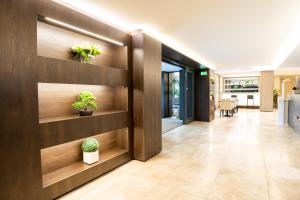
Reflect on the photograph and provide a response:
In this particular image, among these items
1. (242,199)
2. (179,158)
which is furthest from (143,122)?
(242,199)

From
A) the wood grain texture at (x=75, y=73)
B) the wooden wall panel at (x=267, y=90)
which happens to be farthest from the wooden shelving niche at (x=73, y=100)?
the wooden wall panel at (x=267, y=90)

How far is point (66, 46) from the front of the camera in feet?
8.83

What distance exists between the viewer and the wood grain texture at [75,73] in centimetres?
211

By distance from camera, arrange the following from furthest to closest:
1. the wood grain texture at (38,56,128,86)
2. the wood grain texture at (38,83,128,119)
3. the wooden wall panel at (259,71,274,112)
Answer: the wooden wall panel at (259,71,274,112), the wood grain texture at (38,83,128,119), the wood grain texture at (38,56,128,86)

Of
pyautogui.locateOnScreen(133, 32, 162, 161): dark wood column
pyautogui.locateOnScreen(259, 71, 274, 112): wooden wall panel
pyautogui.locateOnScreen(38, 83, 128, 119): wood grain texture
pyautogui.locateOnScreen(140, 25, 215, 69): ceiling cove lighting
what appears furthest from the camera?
pyautogui.locateOnScreen(259, 71, 274, 112): wooden wall panel

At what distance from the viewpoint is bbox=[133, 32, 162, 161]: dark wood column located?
11.0ft

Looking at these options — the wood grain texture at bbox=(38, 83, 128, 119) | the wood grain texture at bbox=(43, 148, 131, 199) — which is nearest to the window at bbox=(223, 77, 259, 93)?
the wood grain texture at bbox=(38, 83, 128, 119)

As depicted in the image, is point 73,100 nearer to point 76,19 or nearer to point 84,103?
point 84,103

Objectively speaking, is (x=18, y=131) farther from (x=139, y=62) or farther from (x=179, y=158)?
(x=179, y=158)

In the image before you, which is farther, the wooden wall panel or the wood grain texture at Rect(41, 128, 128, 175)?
the wooden wall panel

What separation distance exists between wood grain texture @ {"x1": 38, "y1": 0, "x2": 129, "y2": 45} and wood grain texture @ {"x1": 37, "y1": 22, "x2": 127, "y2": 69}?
0.32m

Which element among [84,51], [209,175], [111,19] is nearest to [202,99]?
[209,175]

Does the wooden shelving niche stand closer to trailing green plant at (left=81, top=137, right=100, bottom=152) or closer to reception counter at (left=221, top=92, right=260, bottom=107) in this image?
trailing green plant at (left=81, top=137, right=100, bottom=152)

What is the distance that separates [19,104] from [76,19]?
142 centimetres
